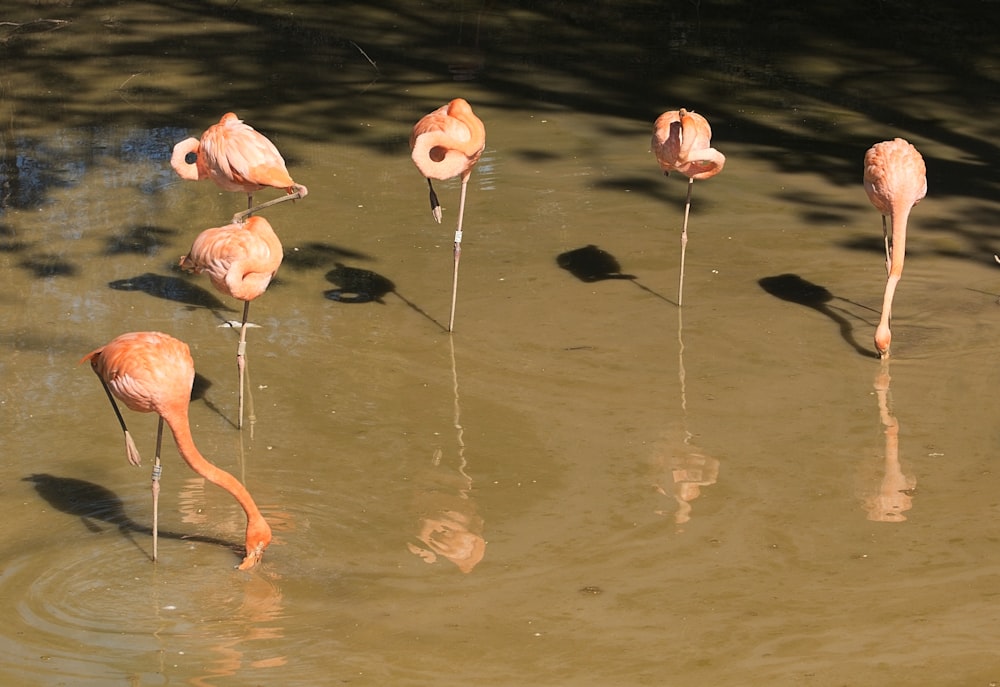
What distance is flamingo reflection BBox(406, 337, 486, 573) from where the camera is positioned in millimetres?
4770

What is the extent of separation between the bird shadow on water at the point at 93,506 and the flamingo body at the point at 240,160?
1564mm

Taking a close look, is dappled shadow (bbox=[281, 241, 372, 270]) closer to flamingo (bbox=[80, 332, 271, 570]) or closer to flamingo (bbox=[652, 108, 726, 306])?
flamingo (bbox=[652, 108, 726, 306])

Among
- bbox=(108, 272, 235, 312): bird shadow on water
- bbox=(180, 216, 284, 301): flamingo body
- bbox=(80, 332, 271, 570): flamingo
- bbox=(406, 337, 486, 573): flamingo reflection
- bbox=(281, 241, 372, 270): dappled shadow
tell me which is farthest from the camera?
bbox=(281, 241, 372, 270): dappled shadow

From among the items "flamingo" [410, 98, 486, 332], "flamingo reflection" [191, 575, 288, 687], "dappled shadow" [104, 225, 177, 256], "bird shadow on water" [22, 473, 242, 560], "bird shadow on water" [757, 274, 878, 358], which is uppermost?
"flamingo" [410, 98, 486, 332]

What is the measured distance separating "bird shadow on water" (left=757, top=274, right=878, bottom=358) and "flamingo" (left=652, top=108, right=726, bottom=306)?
1.73 feet

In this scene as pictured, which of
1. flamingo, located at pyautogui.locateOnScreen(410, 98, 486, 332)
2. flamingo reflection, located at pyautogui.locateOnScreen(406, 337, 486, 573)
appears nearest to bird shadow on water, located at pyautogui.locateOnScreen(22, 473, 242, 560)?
flamingo reflection, located at pyautogui.locateOnScreen(406, 337, 486, 573)

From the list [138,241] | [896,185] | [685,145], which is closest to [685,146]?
[685,145]

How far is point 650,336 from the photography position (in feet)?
21.8

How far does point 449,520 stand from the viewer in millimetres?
5012

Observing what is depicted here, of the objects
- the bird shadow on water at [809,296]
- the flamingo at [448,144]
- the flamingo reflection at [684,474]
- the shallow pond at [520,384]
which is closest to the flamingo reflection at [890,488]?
the shallow pond at [520,384]

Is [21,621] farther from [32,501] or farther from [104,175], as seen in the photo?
[104,175]

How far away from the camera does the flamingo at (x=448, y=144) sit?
21.2 ft

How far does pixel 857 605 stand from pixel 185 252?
4.28 metres

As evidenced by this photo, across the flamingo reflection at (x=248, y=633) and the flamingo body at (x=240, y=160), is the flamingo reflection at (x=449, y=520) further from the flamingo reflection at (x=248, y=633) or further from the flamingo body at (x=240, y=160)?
the flamingo body at (x=240, y=160)
